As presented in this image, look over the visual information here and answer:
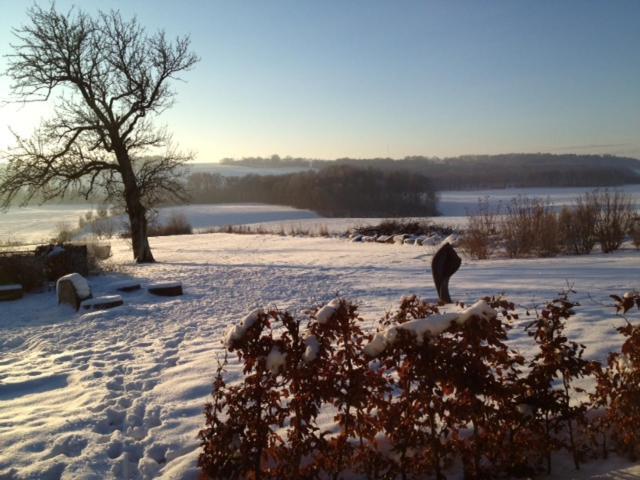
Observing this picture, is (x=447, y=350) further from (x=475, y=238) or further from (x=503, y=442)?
(x=475, y=238)

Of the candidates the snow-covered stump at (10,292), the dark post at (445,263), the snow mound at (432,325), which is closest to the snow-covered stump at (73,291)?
the snow-covered stump at (10,292)

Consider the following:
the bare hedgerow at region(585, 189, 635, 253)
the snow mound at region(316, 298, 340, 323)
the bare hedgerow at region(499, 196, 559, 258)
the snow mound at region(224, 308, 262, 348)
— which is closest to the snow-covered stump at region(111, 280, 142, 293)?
the snow mound at region(224, 308, 262, 348)

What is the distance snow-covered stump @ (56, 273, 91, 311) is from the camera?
29.0 feet

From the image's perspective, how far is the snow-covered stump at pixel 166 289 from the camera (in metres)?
9.83

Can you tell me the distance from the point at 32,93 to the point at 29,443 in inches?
591

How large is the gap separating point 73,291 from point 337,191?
225ft

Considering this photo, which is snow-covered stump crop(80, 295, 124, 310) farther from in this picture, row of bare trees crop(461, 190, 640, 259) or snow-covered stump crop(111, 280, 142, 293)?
row of bare trees crop(461, 190, 640, 259)

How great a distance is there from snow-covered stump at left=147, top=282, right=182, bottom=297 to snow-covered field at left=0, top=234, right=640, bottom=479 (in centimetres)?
21

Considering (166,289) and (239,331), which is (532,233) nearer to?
(166,289)

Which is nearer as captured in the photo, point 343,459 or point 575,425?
point 343,459

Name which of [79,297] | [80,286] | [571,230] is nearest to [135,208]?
[80,286]

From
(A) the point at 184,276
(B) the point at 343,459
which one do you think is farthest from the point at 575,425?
(A) the point at 184,276

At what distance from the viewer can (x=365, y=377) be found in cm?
280

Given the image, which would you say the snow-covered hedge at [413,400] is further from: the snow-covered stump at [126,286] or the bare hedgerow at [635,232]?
the bare hedgerow at [635,232]
